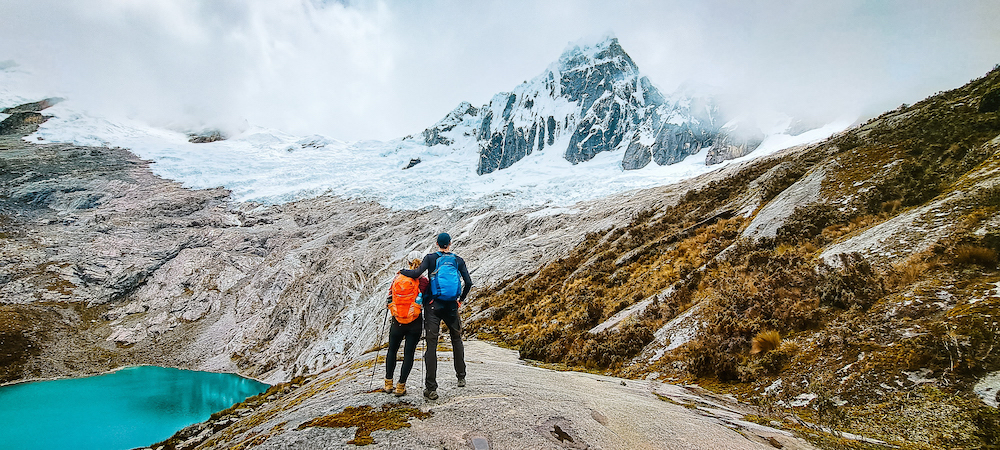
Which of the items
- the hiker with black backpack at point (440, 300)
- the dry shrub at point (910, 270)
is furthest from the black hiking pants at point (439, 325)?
the dry shrub at point (910, 270)

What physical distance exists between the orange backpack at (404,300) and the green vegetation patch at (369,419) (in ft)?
5.22

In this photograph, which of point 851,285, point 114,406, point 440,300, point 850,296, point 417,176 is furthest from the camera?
point 417,176

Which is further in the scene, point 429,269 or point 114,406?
point 114,406

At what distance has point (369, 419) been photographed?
6492 millimetres

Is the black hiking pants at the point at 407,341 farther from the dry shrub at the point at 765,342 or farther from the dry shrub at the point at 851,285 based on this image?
the dry shrub at the point at 851,285

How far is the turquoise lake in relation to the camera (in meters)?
52.3

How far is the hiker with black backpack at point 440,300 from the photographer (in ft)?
25.3

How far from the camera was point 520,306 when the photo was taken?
27703 millimetres

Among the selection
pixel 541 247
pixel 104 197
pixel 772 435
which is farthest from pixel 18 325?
pixel 772 435

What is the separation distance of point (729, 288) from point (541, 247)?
35.9 metres

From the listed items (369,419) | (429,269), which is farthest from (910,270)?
(369,419)

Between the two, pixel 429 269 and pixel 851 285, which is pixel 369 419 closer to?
pixel 429 269

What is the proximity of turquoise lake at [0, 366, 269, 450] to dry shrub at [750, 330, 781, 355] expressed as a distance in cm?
6554

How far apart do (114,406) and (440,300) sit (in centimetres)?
9450
